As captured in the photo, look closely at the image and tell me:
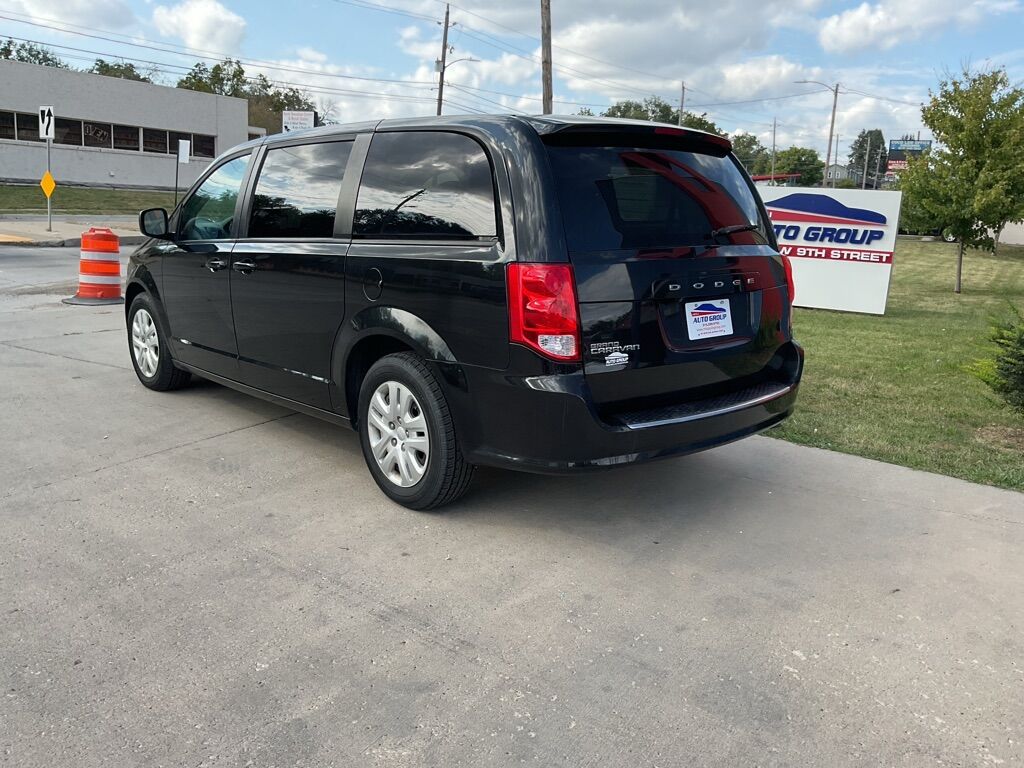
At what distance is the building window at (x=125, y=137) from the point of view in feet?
128

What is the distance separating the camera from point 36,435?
5230 millimetres

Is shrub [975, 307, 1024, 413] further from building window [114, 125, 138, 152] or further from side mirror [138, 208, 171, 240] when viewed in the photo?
building window [114, 125, 138, 152]

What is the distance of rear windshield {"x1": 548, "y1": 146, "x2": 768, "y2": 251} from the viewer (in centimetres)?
361

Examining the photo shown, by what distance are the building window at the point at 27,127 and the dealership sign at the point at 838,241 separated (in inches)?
1289

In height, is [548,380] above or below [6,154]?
below

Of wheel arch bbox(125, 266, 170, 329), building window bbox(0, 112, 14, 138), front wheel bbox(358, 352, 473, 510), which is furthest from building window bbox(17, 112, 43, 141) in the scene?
front wheel bbox(358, 352, 473, 510)

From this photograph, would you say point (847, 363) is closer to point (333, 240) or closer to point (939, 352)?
point (939, 352)

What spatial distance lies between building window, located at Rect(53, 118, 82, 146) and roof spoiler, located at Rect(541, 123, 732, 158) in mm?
39064

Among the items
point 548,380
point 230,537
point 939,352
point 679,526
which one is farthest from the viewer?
point 939,352

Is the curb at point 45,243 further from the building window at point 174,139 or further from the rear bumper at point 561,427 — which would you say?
the building window at point 174,139

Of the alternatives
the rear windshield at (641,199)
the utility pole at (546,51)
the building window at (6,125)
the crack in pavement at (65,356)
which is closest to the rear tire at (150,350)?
the crack in pavement at (65,356)

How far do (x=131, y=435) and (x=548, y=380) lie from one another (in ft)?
10.3

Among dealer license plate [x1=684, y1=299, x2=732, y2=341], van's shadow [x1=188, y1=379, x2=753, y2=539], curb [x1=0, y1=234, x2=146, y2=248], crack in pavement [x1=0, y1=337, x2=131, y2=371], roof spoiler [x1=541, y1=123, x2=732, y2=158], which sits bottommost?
van's shadow [x1=188, y1=379, x2=753, y2=539]

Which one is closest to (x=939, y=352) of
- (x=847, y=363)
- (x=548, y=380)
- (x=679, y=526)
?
(x=847, y=363)
